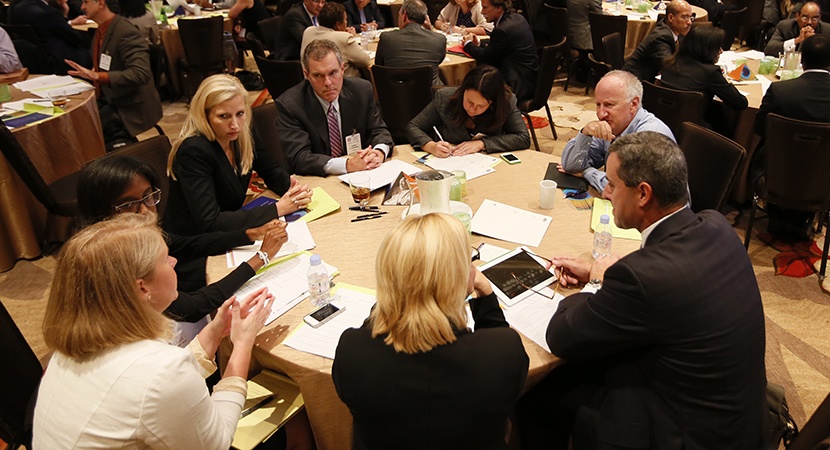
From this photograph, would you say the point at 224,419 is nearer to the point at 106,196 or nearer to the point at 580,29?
the point at 106,196

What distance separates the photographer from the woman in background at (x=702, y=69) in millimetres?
4131

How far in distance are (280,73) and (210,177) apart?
2.42 m

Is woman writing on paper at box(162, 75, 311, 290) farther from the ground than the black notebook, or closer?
farther from the ground

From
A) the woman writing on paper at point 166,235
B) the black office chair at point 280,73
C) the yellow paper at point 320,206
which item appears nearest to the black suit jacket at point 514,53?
the black office chair at point 280,73

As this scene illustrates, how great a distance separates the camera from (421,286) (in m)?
1.48

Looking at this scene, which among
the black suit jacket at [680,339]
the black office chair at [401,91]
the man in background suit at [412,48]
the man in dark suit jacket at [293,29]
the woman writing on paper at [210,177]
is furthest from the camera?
the man in dark suit jacket at [293,29]

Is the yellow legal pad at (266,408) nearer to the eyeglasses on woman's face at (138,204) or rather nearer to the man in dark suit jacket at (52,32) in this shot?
the eyeglasses on woman's face at (138,204)

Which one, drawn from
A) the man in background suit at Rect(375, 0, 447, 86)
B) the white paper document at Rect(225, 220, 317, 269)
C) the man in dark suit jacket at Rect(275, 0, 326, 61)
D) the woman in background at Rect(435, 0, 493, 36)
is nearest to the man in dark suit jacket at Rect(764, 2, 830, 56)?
the woman in background at Rect(435, 0, 493, 36)

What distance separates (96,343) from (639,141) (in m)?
1.73

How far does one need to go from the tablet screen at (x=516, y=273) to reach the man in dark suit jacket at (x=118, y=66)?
366cm

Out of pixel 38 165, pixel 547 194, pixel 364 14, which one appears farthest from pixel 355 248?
pixel 364 14

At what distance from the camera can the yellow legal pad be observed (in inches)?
74.8

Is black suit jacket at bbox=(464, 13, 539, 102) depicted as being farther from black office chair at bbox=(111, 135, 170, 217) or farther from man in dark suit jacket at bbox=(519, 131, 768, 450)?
man in dark suit jacket at bbox=(519, 131, 768, 450)

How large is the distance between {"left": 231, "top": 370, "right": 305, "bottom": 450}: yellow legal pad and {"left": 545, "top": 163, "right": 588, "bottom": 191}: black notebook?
163cm
